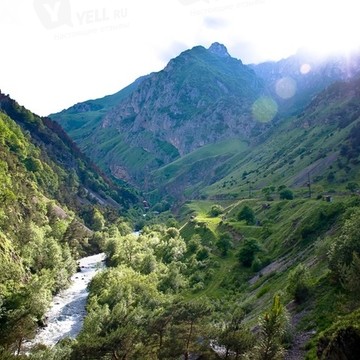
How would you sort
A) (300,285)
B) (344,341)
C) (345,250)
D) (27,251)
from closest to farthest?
(344,341) < (345,250) < (300,285) < (27,251)

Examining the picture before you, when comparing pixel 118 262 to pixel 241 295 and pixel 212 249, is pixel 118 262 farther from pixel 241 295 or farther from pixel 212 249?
pixel 241 295

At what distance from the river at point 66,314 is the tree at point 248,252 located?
4424cm

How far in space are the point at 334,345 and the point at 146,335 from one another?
30951 mm

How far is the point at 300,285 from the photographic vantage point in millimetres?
63156

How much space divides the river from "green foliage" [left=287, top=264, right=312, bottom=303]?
43.7 meters

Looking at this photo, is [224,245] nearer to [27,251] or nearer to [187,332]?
[27,251]

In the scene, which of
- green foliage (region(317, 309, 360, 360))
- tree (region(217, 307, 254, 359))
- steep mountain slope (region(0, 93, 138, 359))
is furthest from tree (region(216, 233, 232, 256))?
green foliage (region(317, 309, 360, 360))

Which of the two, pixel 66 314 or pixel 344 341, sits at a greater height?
pixel 344 341

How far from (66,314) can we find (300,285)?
188 ft

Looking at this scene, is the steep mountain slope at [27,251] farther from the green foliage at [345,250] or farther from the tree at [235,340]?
the green foliage at [345,250]

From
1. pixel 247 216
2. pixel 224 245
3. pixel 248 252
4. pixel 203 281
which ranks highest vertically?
pixel 248 252

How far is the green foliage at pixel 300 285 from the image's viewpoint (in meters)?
62.8

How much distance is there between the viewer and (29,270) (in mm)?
108688

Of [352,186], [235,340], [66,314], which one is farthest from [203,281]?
[352,186]
